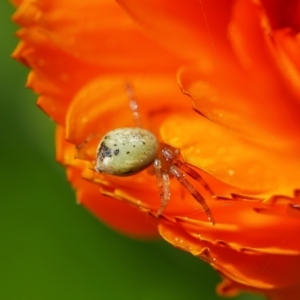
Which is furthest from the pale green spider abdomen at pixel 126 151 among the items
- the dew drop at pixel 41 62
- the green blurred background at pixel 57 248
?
the green blurred background at pixel 57 248

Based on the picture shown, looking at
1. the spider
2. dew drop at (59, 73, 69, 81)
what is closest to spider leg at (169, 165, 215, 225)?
the spider

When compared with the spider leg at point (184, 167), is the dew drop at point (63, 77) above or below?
above

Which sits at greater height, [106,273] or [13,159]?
[13,159]

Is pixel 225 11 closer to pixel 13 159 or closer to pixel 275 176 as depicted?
pixel 275 176

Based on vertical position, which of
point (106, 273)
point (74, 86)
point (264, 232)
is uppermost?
point (74, 86)

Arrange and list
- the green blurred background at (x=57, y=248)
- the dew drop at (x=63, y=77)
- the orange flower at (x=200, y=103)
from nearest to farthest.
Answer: the orange flower at (x=200, y=103) < the dew drop at (x=63, y=77) < the green blurred background at (x=57, y=248)

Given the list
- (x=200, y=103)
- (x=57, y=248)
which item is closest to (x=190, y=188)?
(x=200, y=103)

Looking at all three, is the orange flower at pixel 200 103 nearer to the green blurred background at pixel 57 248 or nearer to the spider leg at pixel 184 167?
the spider leg at pixel 184 167

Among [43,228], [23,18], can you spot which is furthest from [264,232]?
[43,228]
